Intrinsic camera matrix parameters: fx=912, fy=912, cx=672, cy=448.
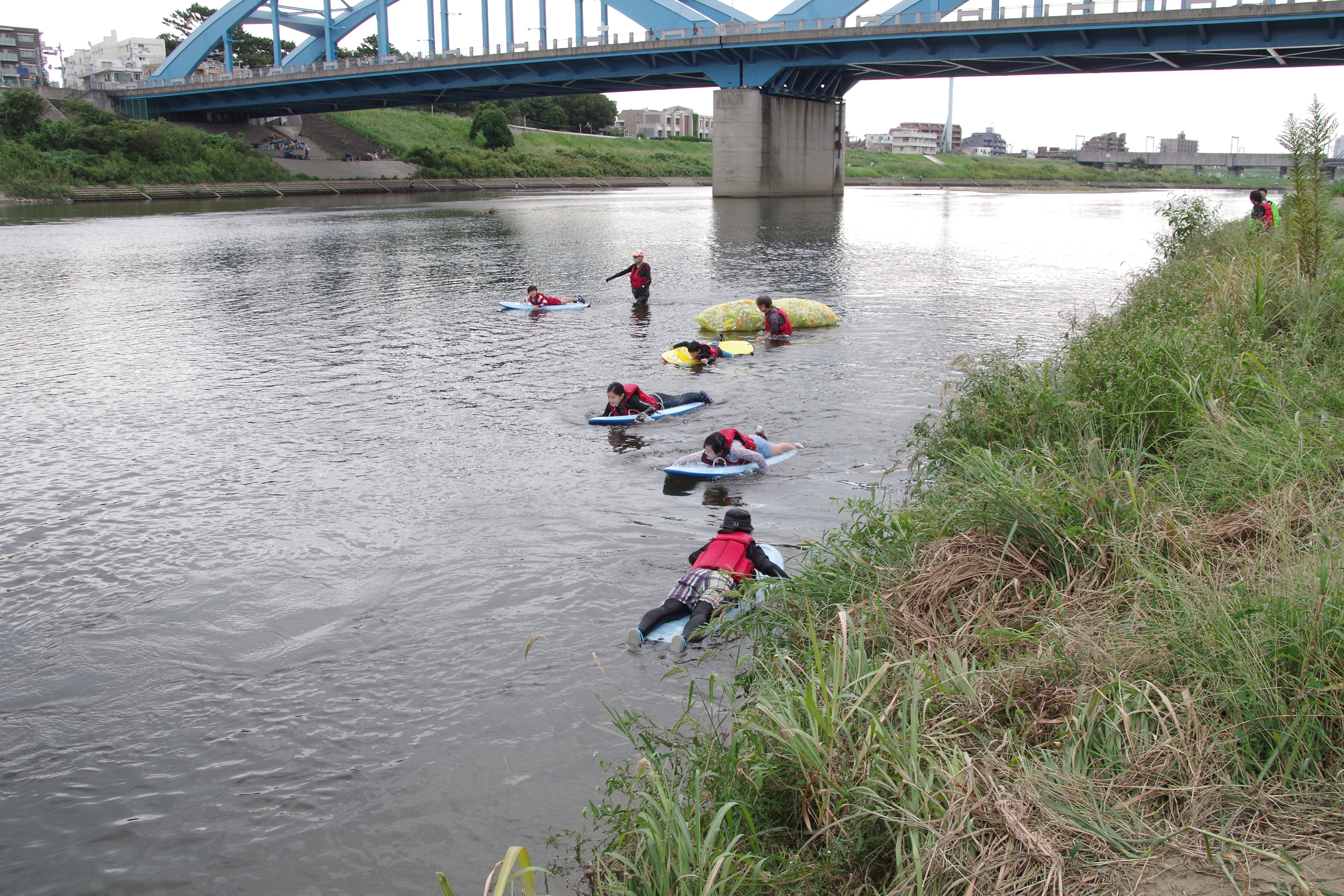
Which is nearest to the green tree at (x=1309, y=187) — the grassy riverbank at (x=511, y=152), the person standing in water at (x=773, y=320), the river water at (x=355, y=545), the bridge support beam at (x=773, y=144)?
the river water at (x=355, y=545)

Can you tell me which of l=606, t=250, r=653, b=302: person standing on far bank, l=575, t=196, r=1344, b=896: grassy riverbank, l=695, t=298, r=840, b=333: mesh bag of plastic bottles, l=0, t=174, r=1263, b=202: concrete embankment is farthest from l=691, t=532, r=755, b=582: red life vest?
l=0, t=174, r=1263, b=202: concrete embankment

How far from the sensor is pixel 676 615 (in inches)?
284

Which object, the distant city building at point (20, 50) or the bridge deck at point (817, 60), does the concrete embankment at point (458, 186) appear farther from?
the distant city building at point (20, 50)

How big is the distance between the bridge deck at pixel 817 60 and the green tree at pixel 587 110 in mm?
50535

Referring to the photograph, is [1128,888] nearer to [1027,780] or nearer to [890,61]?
[1027,780]

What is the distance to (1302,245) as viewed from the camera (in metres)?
11.1

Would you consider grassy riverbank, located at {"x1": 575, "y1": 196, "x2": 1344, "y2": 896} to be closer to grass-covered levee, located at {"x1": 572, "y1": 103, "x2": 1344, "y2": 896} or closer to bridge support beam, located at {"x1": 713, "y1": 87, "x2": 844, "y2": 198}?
grass-covered levee, located at {"x1": 572, "y1": 103, "x2": 1344, "y2": 896}

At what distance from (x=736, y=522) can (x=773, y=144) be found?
65345 millimetres

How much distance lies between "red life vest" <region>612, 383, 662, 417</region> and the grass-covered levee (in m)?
5.93

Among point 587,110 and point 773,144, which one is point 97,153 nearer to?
point 773,144

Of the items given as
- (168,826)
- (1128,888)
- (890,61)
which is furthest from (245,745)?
(890,61)

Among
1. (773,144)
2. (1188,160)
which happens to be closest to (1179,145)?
(1188,160)

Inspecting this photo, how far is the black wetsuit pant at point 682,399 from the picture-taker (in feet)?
46.1

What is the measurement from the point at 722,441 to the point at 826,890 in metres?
7.23
